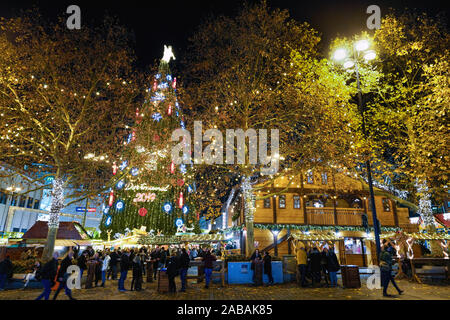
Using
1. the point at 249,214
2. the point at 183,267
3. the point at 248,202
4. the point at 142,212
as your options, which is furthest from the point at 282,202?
the point at 142,212

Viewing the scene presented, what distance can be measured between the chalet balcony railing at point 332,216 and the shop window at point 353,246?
169 cm

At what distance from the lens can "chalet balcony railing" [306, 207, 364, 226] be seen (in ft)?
79.3

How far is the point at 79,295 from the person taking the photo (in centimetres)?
1055

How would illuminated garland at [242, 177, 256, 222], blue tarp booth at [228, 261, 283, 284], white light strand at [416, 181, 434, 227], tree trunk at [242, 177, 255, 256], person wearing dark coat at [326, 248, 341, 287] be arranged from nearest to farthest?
person wearing dark coat at [326, 248, 341, 287] < blue tarp booth at [228, 261, 283, 284] < tree trunk at [242, 177, 255, 256] < illuminated garland at [242, 177, 256, 222] < white light strand at [416, 181, 434, 227]

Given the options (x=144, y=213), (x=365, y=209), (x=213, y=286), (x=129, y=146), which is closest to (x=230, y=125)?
(x=129, y=146)

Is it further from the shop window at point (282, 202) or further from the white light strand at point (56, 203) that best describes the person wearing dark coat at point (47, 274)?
the shop window at point (282, 202)

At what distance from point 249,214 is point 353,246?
1526cm

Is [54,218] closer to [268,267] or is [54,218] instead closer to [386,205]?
[268,267]

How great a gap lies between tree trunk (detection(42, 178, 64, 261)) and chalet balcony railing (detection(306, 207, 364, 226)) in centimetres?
1957

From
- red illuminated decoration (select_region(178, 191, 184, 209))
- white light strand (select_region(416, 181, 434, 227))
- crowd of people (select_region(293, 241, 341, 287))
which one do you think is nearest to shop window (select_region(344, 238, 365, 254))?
white light strand (select_region(416, 181, 434, 227))

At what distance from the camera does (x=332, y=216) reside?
80.2 ft

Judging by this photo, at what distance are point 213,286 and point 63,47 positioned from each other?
14826 mm

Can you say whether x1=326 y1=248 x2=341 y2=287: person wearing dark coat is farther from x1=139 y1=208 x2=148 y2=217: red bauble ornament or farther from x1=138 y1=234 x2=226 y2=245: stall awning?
x1=139 y1=208 x2=148 y2=217: red bauble ornament
